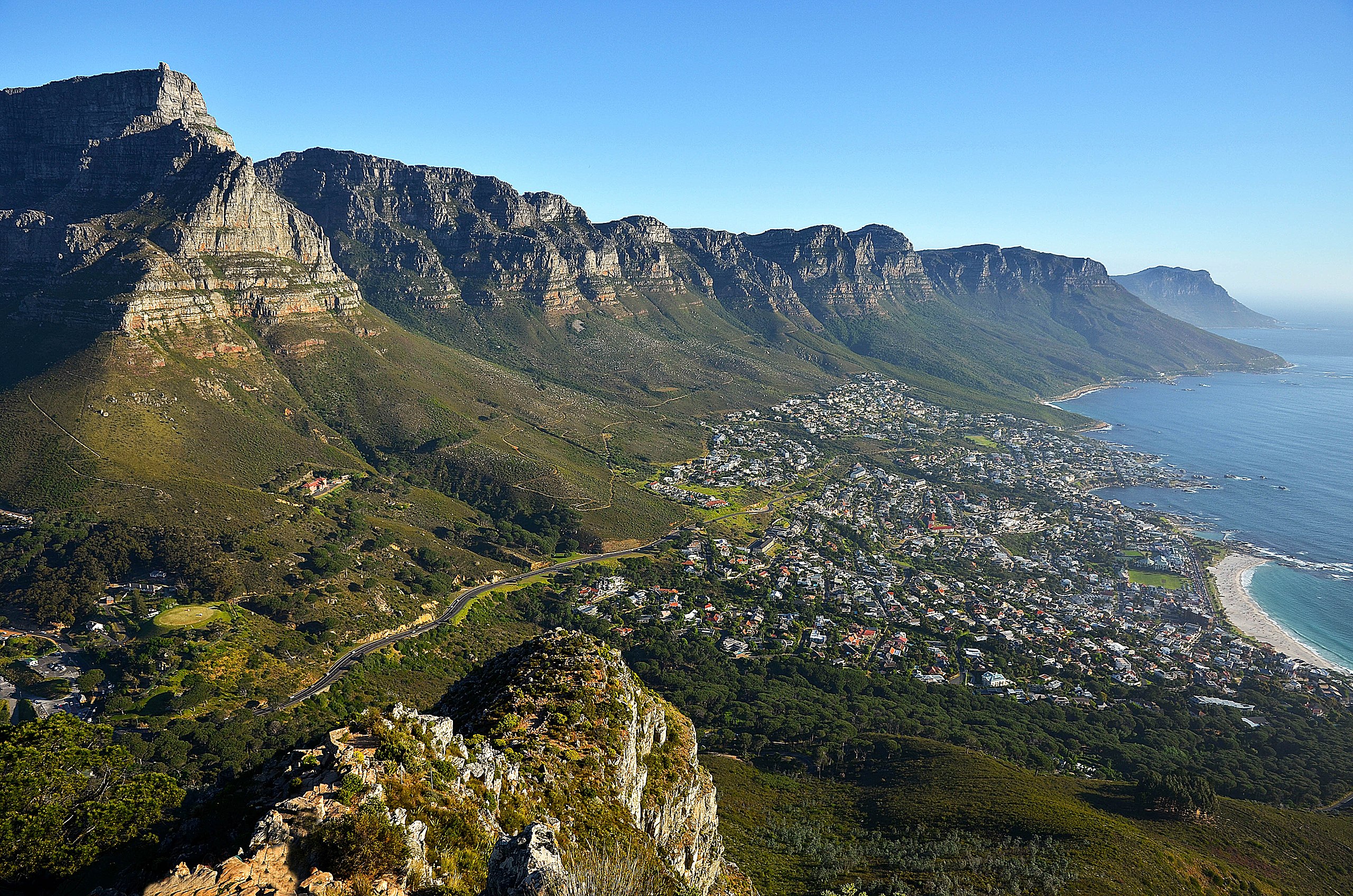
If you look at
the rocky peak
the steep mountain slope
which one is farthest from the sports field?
the rocky peak

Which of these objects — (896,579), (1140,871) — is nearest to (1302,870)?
(1140,871)

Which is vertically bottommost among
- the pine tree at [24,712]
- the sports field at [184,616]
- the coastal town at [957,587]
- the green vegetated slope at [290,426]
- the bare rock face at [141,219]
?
the coastal town at [957,587]

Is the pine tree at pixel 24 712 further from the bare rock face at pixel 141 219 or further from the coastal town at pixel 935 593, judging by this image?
the bare rock face at pixel 141 219

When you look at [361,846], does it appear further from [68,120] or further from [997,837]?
[68,120]

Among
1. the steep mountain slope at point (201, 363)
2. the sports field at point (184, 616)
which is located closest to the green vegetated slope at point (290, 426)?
the steep mountain slope at point (201, 363)

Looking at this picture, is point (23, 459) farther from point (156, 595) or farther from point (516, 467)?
point (516, 467)
